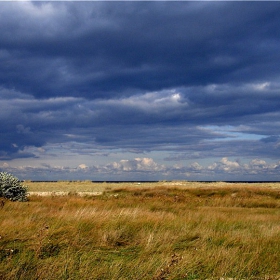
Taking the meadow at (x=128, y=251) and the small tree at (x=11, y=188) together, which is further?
the small tree at (x=11, y=188)

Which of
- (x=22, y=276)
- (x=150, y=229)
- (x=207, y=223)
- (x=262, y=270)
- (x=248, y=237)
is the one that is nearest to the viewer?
(x=22, y=276)

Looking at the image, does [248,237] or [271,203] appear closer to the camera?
[248,237]

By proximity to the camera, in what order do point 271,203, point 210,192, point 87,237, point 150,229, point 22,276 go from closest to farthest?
point 22,276 → point 87,237 → point 150,229 → point 271,203 → point 210,192

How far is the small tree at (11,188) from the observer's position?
17.9 metres

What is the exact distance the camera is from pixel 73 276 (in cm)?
525

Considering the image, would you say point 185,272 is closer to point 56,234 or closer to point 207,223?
point 56,234

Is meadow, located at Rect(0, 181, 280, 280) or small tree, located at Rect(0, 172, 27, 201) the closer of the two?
meadow, located at Rect(0, 181, 280, 280)

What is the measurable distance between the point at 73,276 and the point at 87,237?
213cm

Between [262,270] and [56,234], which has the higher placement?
[56,234]

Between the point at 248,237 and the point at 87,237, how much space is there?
389cm

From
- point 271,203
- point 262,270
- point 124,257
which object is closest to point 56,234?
point 124,257

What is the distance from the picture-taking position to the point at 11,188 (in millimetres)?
18109

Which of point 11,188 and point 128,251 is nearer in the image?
point 128,251

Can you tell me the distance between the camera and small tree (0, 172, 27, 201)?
17875mm
